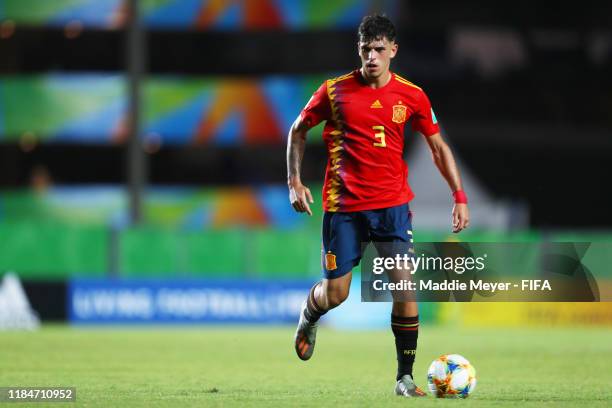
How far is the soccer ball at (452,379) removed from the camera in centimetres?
827

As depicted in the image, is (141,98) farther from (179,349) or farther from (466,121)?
(466,121)

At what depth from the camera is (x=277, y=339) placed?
1559cm

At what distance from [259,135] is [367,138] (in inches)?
592

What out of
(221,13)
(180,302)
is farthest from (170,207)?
(180,302)

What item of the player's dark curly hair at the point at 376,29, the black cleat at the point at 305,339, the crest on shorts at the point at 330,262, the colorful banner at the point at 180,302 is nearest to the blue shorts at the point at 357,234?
the crest on shorts at the point at 330,262

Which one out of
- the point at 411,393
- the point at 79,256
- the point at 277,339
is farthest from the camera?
the point at 79,256

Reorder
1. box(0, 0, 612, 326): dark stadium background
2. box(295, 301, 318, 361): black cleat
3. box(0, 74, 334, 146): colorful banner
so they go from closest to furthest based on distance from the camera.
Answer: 1. box(295, 301, 318, 361): black cleat
2. box(0, 0, 612, 326): dark stadium background
3. box(0, 74, 334, 146): colorful banner

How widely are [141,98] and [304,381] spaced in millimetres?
12970

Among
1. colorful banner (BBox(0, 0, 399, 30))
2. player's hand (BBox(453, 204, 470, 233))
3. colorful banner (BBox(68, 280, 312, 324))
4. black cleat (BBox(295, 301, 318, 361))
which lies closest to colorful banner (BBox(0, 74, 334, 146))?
colorful banner (BBox(0, 0, 399, 30))

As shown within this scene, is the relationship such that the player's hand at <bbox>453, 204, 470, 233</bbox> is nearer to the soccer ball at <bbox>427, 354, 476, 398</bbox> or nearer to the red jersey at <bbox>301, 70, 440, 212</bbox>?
the red jersey at <bbox>301, 70, 440, 212</bbox>

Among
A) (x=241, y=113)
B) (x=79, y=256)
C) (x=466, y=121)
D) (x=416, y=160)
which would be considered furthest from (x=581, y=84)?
(x=79, y=256)

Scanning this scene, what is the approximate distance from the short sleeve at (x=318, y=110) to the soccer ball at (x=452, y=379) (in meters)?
1.71

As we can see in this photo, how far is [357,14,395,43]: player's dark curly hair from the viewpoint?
8250mm

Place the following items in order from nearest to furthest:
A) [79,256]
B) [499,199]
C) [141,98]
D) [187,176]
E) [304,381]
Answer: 1. [304,381]
2. [79,256]
3. [141,98]
4. [187,176]
5. [499,199]
